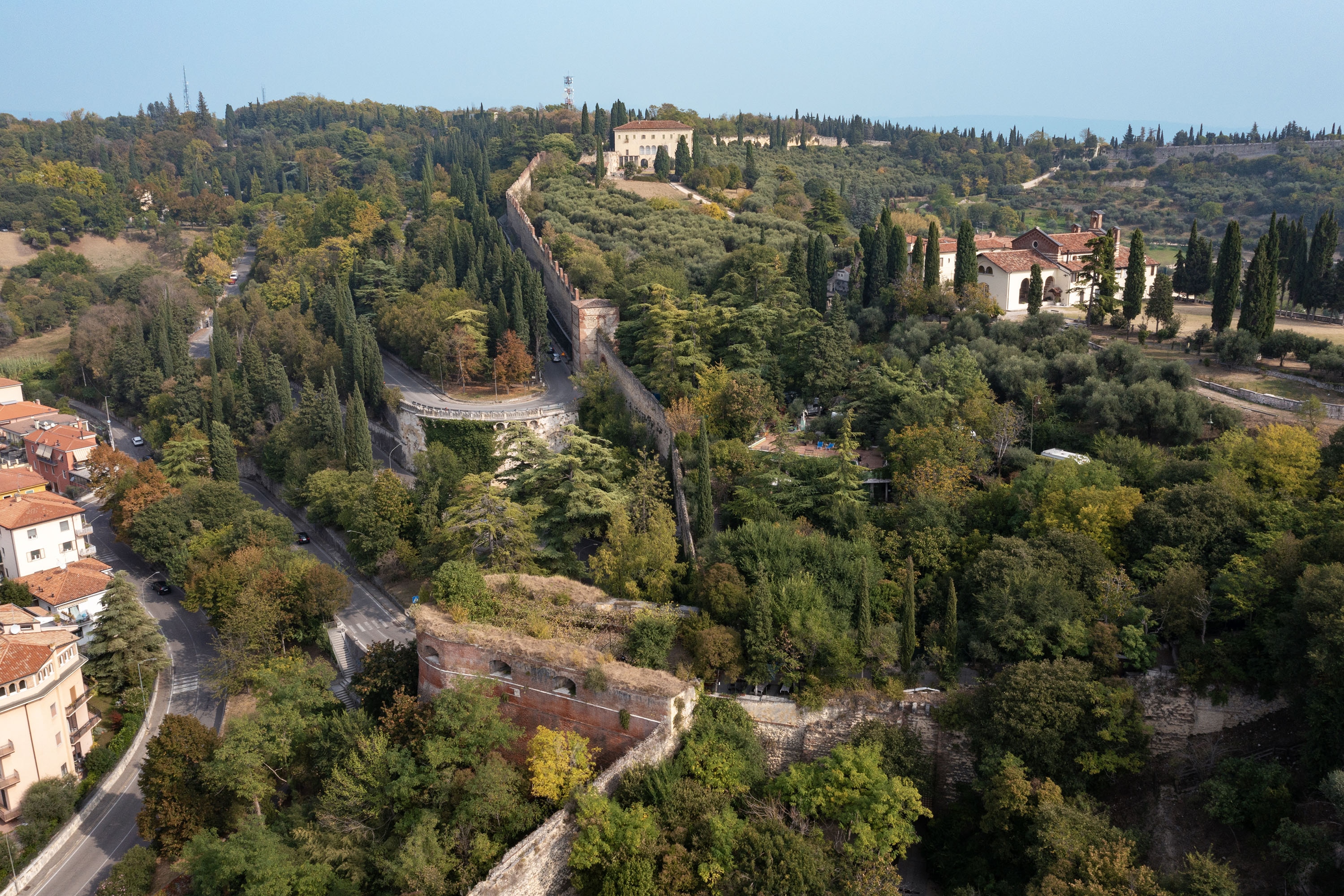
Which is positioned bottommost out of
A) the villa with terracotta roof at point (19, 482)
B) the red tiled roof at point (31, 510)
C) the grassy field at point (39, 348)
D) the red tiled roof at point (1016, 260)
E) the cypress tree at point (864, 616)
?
the villa with terracotta roof at point (19, 482)

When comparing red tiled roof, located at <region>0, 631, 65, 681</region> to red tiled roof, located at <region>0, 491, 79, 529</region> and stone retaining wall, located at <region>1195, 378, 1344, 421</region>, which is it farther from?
stone retaining wall, located at <region>1195, 378, 1344, 421</region>

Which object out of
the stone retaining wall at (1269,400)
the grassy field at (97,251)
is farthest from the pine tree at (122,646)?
the grassy field at (97,251)

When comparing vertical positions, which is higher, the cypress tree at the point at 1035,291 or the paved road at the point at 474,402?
the cypress tree at the point at 1035,291

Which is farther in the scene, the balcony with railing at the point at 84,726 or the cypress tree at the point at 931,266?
the cypress tree at the point at 931,266

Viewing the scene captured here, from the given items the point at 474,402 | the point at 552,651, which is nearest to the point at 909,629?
the point at 552,651

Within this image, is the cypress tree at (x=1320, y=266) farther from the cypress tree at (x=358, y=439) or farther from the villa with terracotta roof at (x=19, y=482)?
the villa with terracotta roof at (x=19, y=482)

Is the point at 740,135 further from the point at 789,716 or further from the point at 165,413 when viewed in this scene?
the point at 789,716

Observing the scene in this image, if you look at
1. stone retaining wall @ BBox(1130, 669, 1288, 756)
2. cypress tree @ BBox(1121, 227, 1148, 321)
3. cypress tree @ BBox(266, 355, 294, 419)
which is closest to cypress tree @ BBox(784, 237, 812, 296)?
cypress tree @ BBox(1121, 227, 1148, 321)
